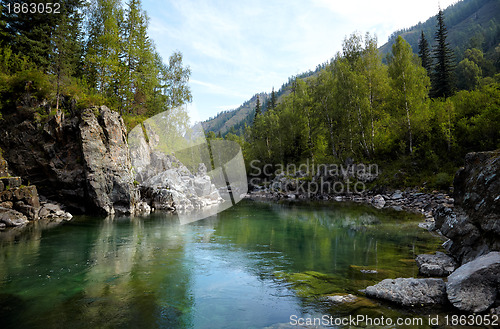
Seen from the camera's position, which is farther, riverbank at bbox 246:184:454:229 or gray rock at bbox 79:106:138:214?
gray rock at bbox 79:106:138:214

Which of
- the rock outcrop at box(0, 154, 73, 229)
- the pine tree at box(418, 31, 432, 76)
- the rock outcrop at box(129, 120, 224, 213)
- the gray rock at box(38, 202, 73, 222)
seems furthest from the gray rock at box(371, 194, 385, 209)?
the pine tree at box(418, 31, 432, 76)

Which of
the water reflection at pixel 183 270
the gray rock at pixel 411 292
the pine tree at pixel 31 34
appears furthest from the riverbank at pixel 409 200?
the pine tree at pixel 31 34

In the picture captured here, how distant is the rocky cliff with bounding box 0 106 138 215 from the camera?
23.6m

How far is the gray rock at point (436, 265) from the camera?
7988 millimetres

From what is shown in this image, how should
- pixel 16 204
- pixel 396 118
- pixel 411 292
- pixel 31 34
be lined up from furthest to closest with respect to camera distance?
pixel 396 118 < pixel 31 34 < pixel 16 204 < pixel 411 292

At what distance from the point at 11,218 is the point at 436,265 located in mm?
24042

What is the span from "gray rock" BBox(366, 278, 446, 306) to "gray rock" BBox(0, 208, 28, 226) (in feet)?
71.3

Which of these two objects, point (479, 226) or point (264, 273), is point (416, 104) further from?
point (264, 273)

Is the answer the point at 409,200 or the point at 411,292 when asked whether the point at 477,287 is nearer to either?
the point at 411,292

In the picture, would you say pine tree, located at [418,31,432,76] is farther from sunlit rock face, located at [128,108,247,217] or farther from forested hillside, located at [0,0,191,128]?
forested hillside, located at [0,0,191,128]

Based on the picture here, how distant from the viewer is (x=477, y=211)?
8.27 meters

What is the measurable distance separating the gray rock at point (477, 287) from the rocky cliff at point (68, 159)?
25.3 meters

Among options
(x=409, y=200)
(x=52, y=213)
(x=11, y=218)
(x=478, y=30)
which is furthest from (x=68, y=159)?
(x=478, y=30)

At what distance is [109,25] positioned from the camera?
31.6m
